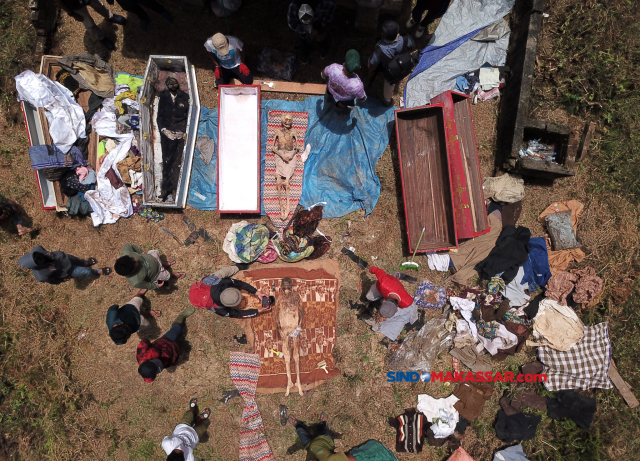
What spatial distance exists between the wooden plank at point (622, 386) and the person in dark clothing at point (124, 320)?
32.3ft

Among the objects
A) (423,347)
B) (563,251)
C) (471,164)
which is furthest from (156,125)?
(563,251)

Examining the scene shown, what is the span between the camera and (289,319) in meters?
7.23

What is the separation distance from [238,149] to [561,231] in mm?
7281

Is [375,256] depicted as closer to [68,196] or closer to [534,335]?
[534,335]

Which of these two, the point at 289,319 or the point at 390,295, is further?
the point at 289,319

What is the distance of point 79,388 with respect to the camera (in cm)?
756

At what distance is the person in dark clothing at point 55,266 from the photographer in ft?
20.5

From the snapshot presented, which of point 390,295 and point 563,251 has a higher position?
point 563,251

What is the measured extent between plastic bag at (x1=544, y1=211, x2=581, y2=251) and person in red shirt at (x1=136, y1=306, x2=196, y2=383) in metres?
8.32

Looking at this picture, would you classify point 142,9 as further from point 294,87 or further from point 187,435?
point 187,435

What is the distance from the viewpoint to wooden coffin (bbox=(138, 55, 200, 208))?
721cm

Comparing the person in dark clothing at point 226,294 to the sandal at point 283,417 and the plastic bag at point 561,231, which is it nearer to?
the sandal at point 283,417

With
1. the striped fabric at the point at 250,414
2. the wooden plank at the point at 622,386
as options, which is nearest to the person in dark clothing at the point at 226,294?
the striped fabric at the point at 250,414

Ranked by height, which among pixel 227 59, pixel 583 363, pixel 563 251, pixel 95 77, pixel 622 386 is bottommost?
pixel 622 386
